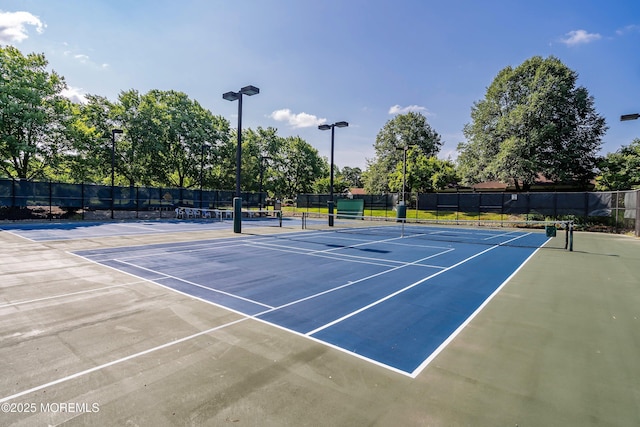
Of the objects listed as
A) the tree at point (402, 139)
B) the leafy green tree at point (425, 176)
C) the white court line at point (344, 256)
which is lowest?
the white court line at point (344, 256)

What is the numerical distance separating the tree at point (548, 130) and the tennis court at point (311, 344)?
87.2 ft

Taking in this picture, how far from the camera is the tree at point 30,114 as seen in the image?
84.4ft

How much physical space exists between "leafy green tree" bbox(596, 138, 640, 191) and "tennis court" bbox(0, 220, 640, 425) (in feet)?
94.6

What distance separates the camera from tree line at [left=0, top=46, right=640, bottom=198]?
27.7m

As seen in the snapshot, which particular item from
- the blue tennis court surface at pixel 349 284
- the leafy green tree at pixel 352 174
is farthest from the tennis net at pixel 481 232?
the leafy green tree at pixel 352 174

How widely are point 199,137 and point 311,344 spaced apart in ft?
131

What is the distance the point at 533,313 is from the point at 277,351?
16.1ft

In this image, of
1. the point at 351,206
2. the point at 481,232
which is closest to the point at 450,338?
the point at 481,232

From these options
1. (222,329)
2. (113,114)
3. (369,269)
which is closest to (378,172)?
(113,114)

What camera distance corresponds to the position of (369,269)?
932 cm

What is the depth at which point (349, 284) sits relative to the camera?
763 centimetres

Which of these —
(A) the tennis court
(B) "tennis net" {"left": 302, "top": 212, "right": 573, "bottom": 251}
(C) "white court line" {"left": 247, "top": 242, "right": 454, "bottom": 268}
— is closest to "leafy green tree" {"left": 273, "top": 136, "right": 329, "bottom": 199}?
(B) "tennis net" {"left": 302, "top": 212, "right": 573, "bottom": 251}

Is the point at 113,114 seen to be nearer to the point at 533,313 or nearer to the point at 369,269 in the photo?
the point at 369,269

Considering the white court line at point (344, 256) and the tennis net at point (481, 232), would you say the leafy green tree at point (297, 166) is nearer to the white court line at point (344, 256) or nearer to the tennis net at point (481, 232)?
the tennis net at point (481, 232)
